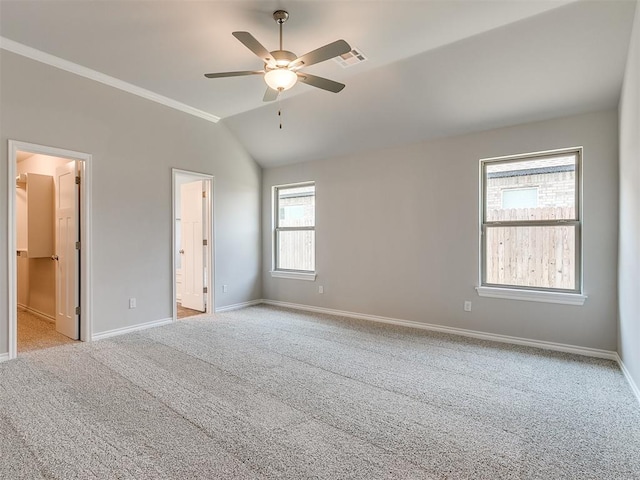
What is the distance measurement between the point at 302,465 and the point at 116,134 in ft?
14.0

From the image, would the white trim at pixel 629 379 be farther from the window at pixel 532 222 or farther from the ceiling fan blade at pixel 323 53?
the ceiling fan blade at pixel 323 53

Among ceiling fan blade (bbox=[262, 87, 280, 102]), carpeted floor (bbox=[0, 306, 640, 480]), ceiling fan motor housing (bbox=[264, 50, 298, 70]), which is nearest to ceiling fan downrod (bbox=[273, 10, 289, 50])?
ceiling fan motor housing (bbox=[264, 50, 298, 70])

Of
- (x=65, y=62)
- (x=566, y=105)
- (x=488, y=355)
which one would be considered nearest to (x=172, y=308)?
(x=65, y=62)

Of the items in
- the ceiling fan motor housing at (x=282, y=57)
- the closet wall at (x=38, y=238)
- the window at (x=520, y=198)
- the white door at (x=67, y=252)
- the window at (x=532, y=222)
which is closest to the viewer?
the ceiling fan motor housing at (x=282, y=57)

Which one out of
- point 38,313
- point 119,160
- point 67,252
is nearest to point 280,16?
point 119,160

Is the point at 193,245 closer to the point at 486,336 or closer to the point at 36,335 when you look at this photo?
the point at 36,335

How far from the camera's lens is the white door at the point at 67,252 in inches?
162

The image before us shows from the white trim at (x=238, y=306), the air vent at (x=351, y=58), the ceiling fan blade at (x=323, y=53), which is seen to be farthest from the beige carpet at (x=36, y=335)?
the air vent at (x=351, y=58)

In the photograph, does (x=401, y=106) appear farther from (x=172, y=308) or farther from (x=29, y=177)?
(x=29, y=177)

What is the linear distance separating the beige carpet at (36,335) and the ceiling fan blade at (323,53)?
4.03 metres

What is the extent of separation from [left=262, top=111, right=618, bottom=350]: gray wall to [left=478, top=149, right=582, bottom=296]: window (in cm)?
14

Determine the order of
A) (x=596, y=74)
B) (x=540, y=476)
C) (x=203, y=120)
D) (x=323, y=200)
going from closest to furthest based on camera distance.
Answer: (x=540, y=476)
(x=596, y=74)
(x=203, y=120)
(x=323, y=200)

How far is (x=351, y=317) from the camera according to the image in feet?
17.4

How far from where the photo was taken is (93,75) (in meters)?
3.99
